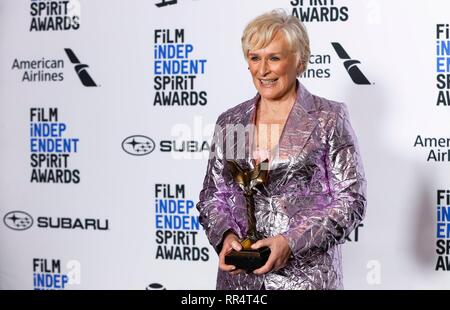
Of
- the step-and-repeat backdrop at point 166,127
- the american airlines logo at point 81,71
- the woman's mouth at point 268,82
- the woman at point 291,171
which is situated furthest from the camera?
the american airlines logo at point 81,71

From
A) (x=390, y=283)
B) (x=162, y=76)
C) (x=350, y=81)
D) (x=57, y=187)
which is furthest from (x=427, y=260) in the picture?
(x=57, y=187)

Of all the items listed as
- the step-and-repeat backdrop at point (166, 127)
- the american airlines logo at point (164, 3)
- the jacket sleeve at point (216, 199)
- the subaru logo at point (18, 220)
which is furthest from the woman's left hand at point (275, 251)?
the subaru logo at point (18, 220)

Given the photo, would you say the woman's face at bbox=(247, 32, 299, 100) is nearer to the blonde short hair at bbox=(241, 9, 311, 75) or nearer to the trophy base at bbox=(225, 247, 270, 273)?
the blonde short hair at bbox=(241, 9, 311, 75)

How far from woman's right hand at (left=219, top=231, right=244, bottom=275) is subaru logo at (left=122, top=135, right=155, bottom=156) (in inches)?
52.4

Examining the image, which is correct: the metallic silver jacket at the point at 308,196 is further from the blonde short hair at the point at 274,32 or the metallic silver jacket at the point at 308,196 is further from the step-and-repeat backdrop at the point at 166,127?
the step-and-repeat backdrop at the point at 166,127

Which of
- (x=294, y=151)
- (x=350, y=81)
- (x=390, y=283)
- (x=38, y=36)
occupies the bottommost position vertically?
(x=390, y=283)

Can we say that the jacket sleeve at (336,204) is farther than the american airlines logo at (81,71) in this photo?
No

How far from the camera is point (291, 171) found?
1.85 m

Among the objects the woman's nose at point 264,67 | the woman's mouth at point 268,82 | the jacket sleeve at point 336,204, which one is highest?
the woman's nose at point 264,67

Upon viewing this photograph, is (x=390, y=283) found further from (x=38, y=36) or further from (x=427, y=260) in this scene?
(x=38, y=36)

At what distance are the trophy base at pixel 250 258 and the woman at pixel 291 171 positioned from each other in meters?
0.04

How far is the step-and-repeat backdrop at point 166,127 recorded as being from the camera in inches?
110

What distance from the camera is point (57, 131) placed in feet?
10.7

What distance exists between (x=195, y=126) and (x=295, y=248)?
136cm
